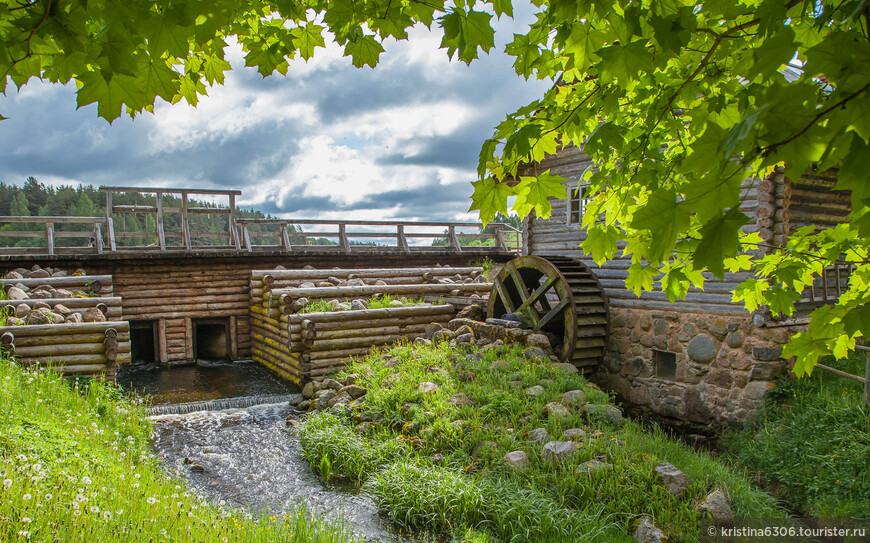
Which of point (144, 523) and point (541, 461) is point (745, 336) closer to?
point (541, 461)

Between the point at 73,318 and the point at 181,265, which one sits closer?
the point at 73,318

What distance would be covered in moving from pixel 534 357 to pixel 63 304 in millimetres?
8604

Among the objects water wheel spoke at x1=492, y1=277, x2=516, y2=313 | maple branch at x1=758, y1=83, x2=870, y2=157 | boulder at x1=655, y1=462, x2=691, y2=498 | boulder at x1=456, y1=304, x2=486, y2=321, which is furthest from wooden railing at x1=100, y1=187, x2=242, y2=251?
maple branch at x1=758, y1=83, x2=870, y2=157

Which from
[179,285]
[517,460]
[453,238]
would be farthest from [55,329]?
[453,238]

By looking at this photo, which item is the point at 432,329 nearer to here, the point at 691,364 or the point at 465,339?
the point at 465,339

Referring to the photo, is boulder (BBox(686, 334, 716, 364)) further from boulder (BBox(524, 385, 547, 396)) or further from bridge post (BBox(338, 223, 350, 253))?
bridge post (BBox(338, 223, 350, 253))

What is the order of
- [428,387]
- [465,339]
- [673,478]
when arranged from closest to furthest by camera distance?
[673,478] → [428,387] → [465,339]

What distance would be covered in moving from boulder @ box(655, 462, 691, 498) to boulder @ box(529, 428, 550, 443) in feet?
3.74

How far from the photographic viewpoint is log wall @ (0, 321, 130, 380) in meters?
7.67

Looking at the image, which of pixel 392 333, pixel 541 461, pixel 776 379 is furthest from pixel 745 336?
pixel 392 333

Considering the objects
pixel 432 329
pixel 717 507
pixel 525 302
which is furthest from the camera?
pixel 525 302

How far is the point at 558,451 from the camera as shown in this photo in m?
5.23

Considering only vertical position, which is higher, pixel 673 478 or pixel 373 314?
pixel 373 314

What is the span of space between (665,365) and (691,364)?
0.61 m
